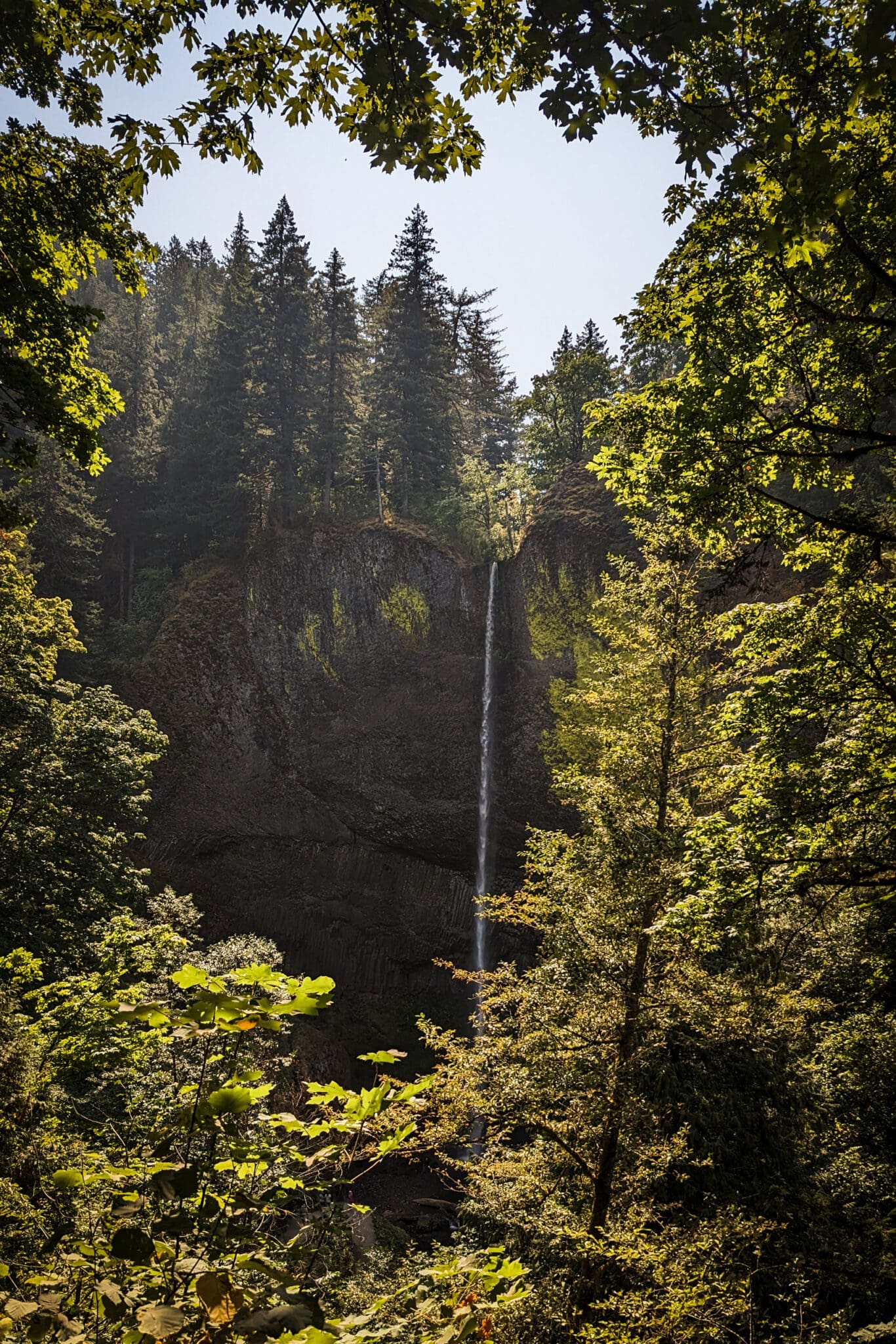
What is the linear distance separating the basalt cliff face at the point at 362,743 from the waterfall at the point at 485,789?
236 millimetres

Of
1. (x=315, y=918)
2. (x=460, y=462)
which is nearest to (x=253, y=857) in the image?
(x=315, y=918)

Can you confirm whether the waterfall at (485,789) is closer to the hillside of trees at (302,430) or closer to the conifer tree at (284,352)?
the hillside of trees at (302,430)

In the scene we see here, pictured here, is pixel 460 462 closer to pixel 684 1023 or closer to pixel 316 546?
pixel 316 546

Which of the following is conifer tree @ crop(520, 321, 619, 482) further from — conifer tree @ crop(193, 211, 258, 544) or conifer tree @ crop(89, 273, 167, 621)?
conifer tree @ crop(89, 273, 167, 621)

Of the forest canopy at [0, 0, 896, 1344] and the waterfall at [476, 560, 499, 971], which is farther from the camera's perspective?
the waterfall at [476, 560, 499, 971]

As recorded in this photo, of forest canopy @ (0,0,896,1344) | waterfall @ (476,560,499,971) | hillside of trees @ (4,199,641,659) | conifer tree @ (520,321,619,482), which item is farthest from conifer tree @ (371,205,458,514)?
forest canopy @ (0,0,896,1344)

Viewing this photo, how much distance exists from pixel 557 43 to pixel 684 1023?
8222 mm

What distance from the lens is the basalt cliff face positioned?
2070cm

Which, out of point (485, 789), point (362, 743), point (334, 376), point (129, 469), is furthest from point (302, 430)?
point (485, 789)

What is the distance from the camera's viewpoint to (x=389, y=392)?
90.5ft

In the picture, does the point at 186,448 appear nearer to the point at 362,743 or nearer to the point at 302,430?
the point at 302,430

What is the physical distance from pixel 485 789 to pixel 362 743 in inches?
174

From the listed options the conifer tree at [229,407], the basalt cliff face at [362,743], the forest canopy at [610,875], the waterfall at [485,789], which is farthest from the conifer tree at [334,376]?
the forest canopy at [610,875]

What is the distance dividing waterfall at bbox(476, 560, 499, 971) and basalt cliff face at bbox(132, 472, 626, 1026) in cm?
24
